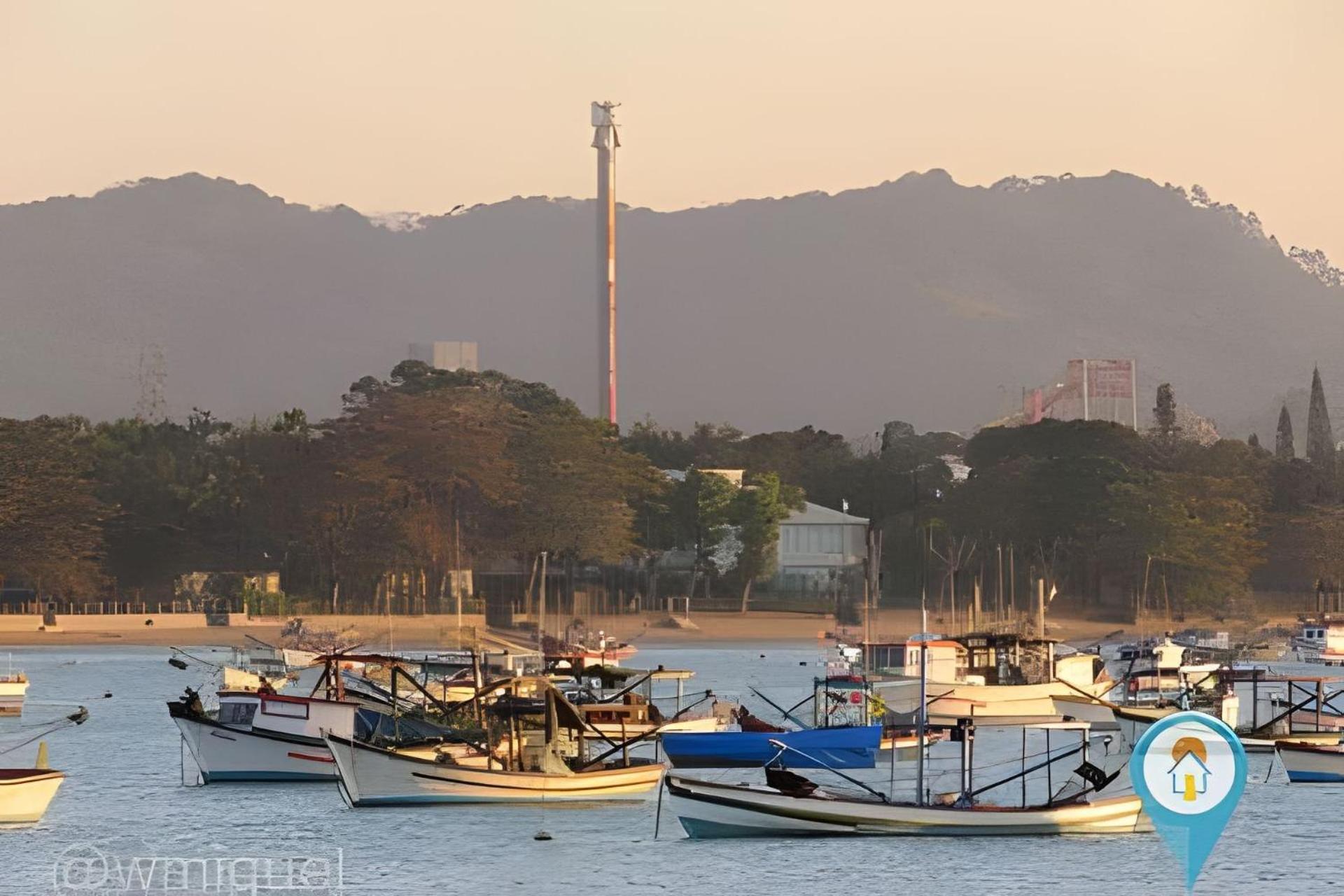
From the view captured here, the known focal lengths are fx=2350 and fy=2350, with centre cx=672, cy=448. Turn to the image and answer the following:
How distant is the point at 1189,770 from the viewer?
64938mm

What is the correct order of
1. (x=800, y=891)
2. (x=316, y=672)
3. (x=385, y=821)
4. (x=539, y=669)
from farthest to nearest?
1. (x=316, y=672)
2. (x=539, y=669)
3. (x=385, y=821)
4. (x=800, y=891)

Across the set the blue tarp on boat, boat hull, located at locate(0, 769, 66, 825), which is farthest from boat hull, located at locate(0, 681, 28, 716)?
the blue tarp on boat

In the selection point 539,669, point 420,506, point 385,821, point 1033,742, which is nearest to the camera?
point 385,821

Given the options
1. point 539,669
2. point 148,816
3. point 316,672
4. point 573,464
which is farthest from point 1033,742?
point 573,464

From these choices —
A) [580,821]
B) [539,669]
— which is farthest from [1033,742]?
[580,821]

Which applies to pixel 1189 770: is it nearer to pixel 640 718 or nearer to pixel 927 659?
pixel 640 718

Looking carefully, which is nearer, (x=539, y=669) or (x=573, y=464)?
(x=539, y=669)

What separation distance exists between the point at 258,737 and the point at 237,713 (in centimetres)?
156

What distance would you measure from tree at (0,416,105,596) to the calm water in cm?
11595

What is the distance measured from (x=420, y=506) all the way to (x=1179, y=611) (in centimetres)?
6474

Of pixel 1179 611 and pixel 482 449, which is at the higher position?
pixel 482 449

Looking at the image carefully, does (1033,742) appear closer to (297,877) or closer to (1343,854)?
(1343,854)

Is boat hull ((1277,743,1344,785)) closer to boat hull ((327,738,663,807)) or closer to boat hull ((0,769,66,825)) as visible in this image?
boat hull ((327,738,663,807))

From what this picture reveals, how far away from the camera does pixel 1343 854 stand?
198 ft
